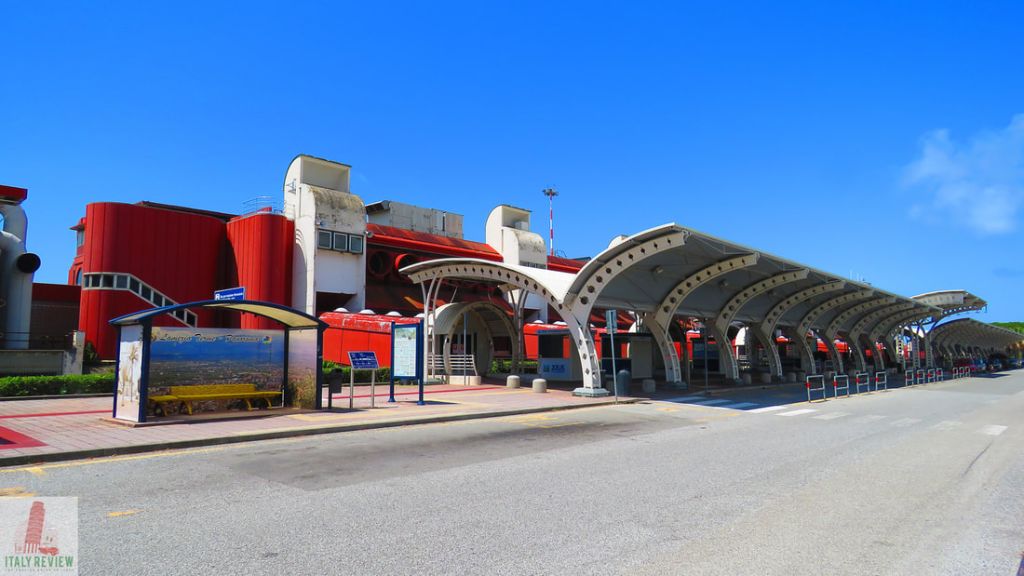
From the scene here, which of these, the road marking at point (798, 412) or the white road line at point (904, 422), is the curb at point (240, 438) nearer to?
the road marking at point (798, 412)

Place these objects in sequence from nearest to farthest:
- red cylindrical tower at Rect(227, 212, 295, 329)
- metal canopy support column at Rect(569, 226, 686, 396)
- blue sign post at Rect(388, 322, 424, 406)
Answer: blue sign post at Rect(388, 322, 424, 406)
metal canopy support column at Rect(569, 226, 686, 396)
red cylindrical tower at Rect(227, 212, 295, 329)

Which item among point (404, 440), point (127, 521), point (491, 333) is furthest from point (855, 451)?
point (491, 333)

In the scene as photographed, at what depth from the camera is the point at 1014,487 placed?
8.21 metres

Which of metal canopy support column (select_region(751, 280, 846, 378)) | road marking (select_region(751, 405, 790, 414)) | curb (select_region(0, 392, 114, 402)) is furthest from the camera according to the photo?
metal canopy support column (select_region(751, 280, 846, 378))

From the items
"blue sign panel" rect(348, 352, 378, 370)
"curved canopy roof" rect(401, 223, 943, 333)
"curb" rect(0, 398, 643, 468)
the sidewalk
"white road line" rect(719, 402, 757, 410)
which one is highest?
"curved canopy roof" rect(401, 223, 943, 333)

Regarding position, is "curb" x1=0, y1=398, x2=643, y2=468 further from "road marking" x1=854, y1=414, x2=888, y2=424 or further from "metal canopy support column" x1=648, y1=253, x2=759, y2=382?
"metal canopy support column" x1=648, y1=253, x2=759, y2=382

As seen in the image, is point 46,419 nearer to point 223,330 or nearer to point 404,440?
point 223,330

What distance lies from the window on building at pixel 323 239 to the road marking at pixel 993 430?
33516mm

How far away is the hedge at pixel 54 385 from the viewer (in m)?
19.0

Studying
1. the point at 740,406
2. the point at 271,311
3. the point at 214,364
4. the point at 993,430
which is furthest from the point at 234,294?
the point at 993,430

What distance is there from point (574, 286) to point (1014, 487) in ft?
48.9

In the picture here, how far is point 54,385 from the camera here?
19797 millimetres

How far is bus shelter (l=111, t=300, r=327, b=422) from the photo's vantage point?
13.2 meters

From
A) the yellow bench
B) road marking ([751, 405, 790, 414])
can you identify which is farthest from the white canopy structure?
the yellow bench
